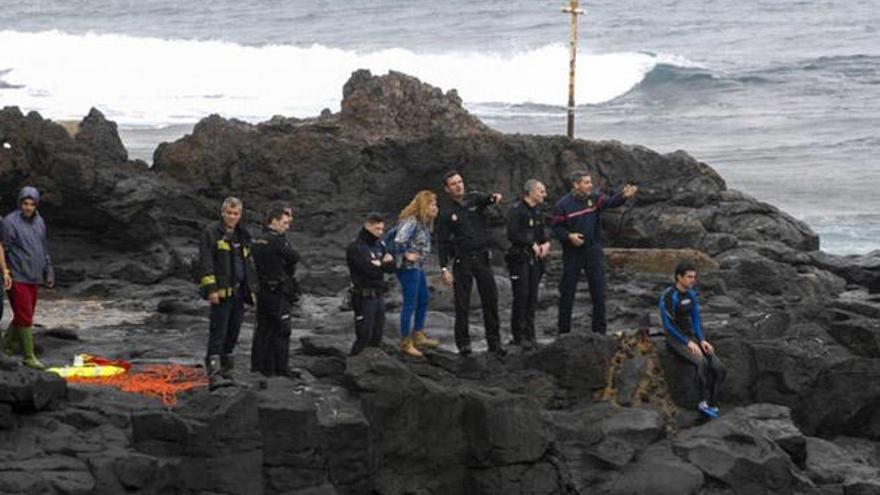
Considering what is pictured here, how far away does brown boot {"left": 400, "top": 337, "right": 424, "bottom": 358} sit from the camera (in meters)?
14.0

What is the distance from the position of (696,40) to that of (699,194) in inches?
1766

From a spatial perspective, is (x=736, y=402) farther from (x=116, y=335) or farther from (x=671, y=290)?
(x=116, y=335)

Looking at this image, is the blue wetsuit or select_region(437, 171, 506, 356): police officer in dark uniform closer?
select_region(437, 171, 506, 356): police officer in dark uniform

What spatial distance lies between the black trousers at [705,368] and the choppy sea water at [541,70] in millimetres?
18198

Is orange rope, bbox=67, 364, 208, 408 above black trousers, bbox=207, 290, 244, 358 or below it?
below

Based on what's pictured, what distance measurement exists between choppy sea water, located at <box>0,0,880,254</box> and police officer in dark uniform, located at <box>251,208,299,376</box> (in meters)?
20.7

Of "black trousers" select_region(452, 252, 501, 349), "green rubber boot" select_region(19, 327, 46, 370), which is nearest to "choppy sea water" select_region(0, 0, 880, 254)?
"black trousers" select_region(452, 252, 501, 349)

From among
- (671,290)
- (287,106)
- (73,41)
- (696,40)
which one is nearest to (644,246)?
(671,290)

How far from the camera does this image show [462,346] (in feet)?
47.7

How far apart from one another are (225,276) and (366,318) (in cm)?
129

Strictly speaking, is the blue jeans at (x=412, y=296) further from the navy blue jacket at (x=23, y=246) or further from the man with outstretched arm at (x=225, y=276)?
the navy blue jacket at (x=23, y=246)

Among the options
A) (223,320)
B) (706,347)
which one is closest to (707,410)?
(706,347)

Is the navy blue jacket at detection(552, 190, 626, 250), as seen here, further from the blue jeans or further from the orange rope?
the orange rope

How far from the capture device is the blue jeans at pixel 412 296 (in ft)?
46.4
